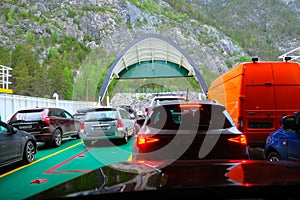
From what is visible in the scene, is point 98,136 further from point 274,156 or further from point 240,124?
point 274,156

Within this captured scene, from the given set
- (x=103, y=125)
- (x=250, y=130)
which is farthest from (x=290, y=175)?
(x=103, y=125)

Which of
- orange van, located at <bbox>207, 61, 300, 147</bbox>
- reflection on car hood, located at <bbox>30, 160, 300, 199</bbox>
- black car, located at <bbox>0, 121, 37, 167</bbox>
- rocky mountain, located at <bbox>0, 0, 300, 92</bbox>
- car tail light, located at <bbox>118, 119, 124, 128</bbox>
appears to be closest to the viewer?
reflection on car hood, located at <bbox>30, 160, 300, 199</bbox>

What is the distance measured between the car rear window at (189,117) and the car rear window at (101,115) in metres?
6.74

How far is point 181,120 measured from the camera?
4.86 meters

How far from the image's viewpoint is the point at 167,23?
109 m

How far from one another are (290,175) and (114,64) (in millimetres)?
32871

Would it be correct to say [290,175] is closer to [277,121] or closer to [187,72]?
[277,121]

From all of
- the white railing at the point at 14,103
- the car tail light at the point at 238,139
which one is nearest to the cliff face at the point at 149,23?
the white railing at the point at 14,103

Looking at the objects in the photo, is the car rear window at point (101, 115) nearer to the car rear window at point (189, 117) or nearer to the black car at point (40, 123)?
the black car at point (40, 123)

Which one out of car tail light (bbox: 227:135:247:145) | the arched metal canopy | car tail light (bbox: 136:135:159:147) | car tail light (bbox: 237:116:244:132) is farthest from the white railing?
car tail light (bbox: 227:135:247:145)

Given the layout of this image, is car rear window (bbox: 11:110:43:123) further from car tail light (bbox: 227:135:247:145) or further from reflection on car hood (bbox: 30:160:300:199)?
reflection on car hood (bbox: 30:160:300:199)

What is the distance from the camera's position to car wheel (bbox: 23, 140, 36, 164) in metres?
8.31

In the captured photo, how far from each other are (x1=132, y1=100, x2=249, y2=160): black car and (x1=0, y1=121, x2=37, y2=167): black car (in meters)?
4.03

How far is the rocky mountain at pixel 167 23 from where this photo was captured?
89.4 meters
